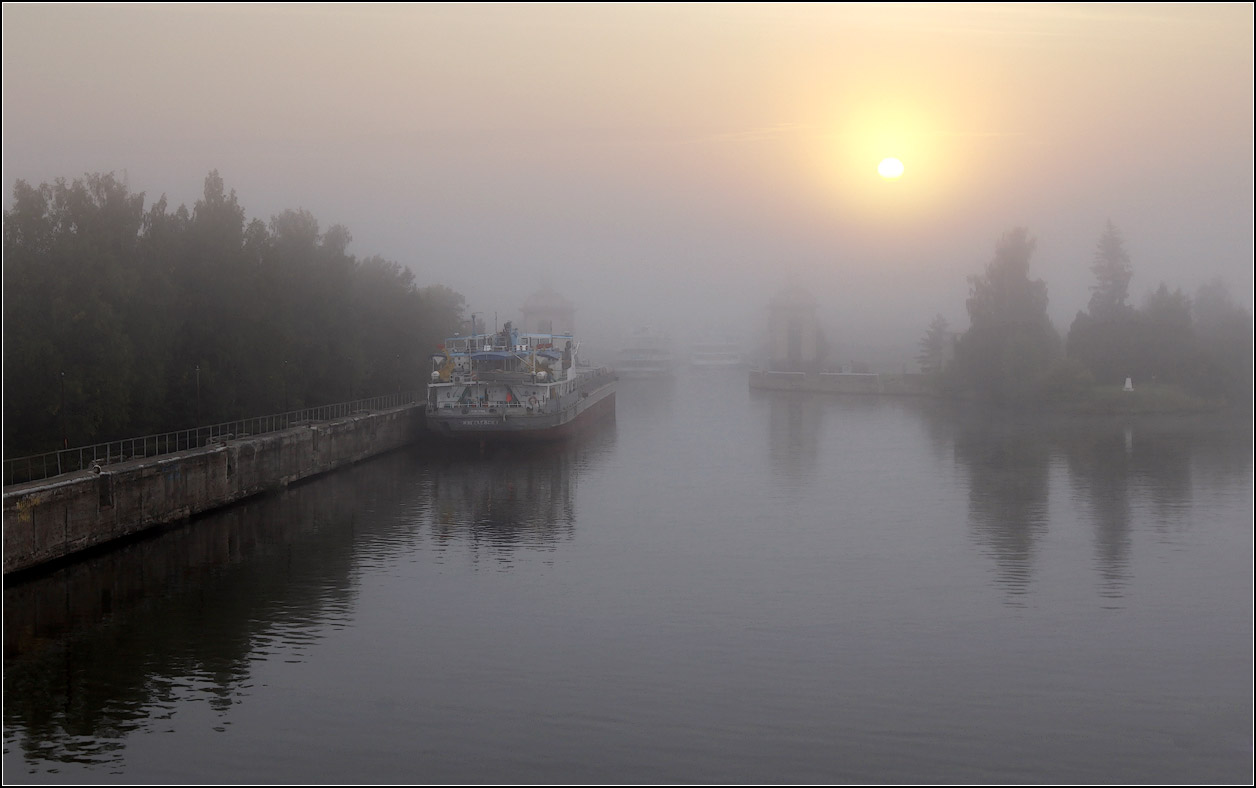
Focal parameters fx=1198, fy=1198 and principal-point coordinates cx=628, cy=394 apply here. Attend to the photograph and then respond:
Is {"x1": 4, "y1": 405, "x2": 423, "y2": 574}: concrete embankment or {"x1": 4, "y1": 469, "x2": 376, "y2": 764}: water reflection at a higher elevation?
{"x1": 4, "y1": 405, "x2": 423, "y2": 574}: concrete embankment

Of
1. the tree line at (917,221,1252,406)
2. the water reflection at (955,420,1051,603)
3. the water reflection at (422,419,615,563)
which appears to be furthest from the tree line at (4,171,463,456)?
the tree line at (917,221,1252,406)

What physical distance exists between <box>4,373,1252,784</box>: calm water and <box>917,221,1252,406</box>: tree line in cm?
4982

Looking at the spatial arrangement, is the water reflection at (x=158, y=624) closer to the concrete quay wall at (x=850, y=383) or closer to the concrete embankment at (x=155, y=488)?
the concrete embankment at (x=155, y=488)

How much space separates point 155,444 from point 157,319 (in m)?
6.24

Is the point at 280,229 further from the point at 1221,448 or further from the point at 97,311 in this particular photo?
the point at 1221,448

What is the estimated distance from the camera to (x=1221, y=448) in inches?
2562

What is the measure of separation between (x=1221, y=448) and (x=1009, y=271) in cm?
3972

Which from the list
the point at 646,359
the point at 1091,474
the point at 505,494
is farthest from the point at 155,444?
the point at 646,359

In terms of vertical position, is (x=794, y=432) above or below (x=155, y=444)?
below

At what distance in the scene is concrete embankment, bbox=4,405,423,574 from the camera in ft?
92.4

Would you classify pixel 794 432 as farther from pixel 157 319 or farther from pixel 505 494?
pixel 157 319

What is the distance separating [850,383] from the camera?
400 ft

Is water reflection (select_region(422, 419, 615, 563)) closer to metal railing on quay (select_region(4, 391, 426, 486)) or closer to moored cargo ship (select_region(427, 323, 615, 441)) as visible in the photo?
moored cargo ship (select_region(427, 323, 615, 441))

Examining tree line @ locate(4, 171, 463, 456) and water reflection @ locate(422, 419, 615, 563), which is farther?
water reflection @ locate(422, 419, 615, 563)
